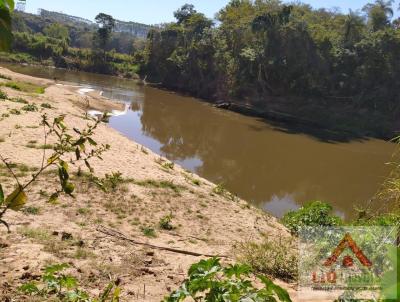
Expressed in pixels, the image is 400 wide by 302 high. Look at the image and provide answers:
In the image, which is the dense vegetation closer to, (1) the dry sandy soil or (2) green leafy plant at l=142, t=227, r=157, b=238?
(1) the dry sandy soil

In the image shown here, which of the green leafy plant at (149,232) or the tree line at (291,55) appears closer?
the green leafy plant at (149,232)

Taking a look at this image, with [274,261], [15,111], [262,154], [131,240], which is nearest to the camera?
[274,261]

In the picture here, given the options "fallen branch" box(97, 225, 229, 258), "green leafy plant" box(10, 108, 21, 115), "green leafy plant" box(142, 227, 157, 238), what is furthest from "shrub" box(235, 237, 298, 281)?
"green leafy plant" box(10, 108, 21, 115)

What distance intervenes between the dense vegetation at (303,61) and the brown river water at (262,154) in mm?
5329

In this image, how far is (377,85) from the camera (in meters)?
34.4

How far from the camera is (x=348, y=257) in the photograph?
423 centimetres

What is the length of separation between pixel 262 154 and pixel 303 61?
16292mm

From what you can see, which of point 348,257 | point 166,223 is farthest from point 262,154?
point 348,257

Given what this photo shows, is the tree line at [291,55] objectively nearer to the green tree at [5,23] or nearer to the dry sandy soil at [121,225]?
the dry sandy soil at [121,225]

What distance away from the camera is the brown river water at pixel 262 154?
15.7 m

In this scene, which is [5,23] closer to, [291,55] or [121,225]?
[121,225]

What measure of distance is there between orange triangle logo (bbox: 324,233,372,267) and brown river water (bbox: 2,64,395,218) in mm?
8583

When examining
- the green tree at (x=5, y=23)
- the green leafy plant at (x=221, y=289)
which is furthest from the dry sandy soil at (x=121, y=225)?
the green tree at (x=5, y=23)

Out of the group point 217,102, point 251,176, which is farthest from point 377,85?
Result: point 251,176
